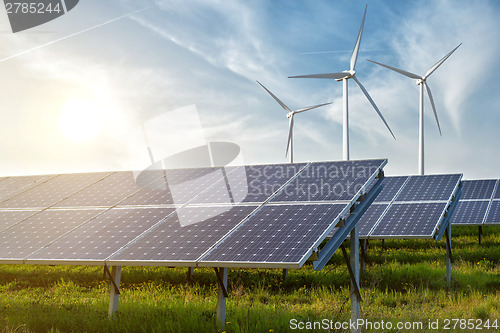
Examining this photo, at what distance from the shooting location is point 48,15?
15.6 m

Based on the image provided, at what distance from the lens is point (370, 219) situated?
70.5 feet

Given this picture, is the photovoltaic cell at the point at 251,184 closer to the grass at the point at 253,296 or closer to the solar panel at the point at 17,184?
the grass at the point at 253,296

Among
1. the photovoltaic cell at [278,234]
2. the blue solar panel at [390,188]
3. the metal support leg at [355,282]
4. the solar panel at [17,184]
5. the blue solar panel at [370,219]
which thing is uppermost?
the solar panel at [17,184]

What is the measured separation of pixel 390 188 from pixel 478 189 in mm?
12321

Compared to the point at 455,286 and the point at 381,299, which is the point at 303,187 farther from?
the point at 455,286

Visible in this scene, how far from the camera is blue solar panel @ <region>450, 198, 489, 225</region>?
2897 cm

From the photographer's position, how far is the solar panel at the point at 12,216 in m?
14.4

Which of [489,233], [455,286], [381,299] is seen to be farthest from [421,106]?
[381,299]

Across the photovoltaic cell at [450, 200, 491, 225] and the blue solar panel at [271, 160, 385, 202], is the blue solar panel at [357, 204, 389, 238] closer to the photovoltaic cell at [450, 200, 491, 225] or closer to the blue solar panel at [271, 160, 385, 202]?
the blue solar panel at [271, 160, 385, 202]

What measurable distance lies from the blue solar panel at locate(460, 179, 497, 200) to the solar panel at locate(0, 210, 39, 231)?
92.6ft

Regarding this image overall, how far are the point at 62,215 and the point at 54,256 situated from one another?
2.86 meters

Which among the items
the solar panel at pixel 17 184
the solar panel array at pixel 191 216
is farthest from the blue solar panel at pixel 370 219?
the solar panel at pixel 17 184

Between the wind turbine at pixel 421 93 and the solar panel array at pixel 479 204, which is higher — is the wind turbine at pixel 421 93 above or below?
above

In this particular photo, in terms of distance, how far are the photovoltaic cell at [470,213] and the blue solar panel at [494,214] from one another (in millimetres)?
320
